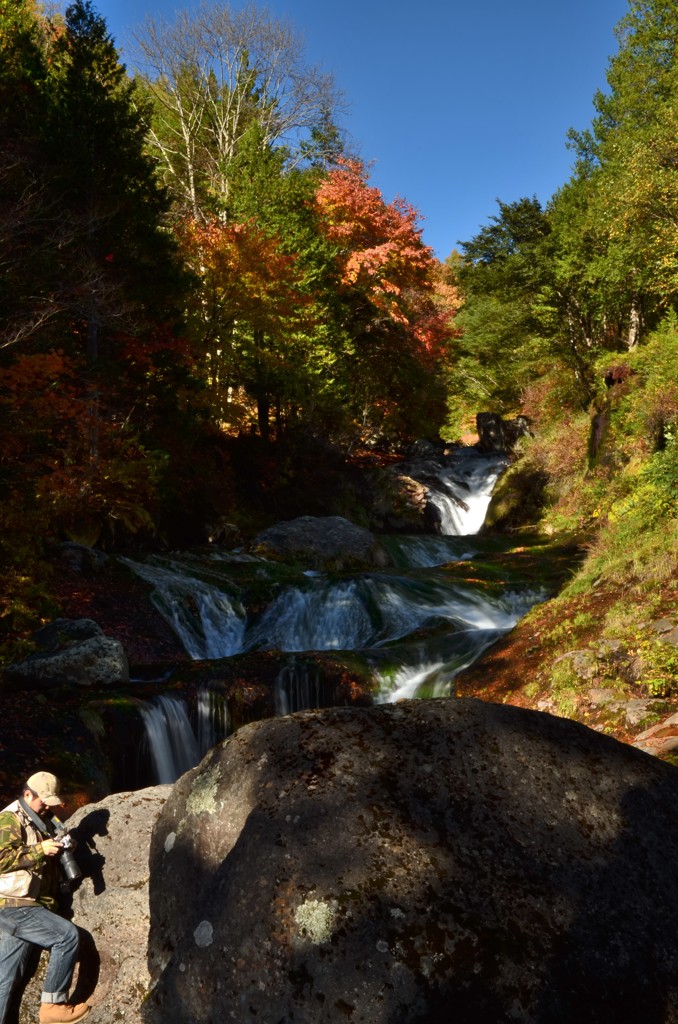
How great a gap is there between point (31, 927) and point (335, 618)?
1015cm

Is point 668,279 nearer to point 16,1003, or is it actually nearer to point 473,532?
point 473,532

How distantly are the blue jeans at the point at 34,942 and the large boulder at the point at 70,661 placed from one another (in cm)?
509

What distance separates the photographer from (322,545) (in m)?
17.9

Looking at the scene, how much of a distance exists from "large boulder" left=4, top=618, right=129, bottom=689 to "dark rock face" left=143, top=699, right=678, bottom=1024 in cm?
593

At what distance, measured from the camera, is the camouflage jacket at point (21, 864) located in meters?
3.92

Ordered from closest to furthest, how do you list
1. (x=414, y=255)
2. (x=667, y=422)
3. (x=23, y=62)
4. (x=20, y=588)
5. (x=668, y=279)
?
(x=20, y=588), (x=667, y=422), (x=23, y=62), (x=668, y=279), (x=414, y=255)

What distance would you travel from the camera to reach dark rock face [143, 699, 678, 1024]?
8.55 feet

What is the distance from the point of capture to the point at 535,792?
3246 mm

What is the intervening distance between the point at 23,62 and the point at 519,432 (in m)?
22.4

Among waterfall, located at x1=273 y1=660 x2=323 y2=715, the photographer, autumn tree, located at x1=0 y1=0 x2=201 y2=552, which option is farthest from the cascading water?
the photographer

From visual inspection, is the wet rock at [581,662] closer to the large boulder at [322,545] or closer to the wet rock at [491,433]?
the large boulder at [322,545]

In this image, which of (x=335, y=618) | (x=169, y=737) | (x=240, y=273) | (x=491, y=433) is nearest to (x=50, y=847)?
(x=169, y=737)

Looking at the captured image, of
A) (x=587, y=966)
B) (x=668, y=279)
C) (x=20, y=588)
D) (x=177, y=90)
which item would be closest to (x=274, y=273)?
(x=668, y=279)

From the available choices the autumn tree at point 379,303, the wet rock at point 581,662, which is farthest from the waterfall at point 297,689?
the autumn tree at point 379,303
